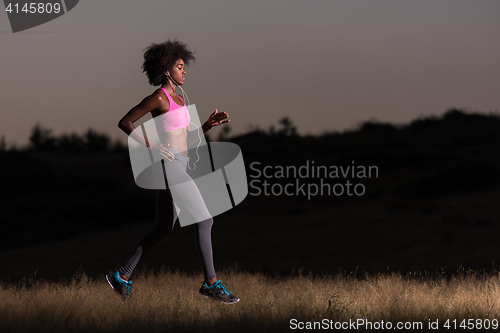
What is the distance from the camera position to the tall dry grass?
4.55 meters

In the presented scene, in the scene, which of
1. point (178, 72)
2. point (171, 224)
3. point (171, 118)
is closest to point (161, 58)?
point (178, 72)

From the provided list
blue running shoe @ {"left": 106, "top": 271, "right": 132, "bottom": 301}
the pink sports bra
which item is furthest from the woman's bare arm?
blue running shoe @ {"left": 106, "top": 271, "right": 132, "bottom": 301}

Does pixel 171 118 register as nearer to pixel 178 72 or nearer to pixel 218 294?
pixel 178 72

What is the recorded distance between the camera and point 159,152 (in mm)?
4918

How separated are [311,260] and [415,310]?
7811 millimetres

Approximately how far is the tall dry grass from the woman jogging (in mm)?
284

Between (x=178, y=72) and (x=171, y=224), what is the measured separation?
1.52 meters

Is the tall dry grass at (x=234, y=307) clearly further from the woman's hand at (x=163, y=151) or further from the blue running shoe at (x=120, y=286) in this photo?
the woman's hand at (x=163, y=151)

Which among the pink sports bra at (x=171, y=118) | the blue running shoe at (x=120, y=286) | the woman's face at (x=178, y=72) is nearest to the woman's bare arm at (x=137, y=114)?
the pink sports bra at (x=171, y=118)

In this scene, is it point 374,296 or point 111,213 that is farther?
point 111,213

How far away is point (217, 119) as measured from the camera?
5.13 m

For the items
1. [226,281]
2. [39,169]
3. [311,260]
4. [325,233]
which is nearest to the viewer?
[226,281]

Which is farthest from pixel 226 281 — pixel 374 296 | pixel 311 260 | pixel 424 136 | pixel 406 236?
pixel 424 136

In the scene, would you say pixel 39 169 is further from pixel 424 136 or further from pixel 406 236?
pixel 424 136
